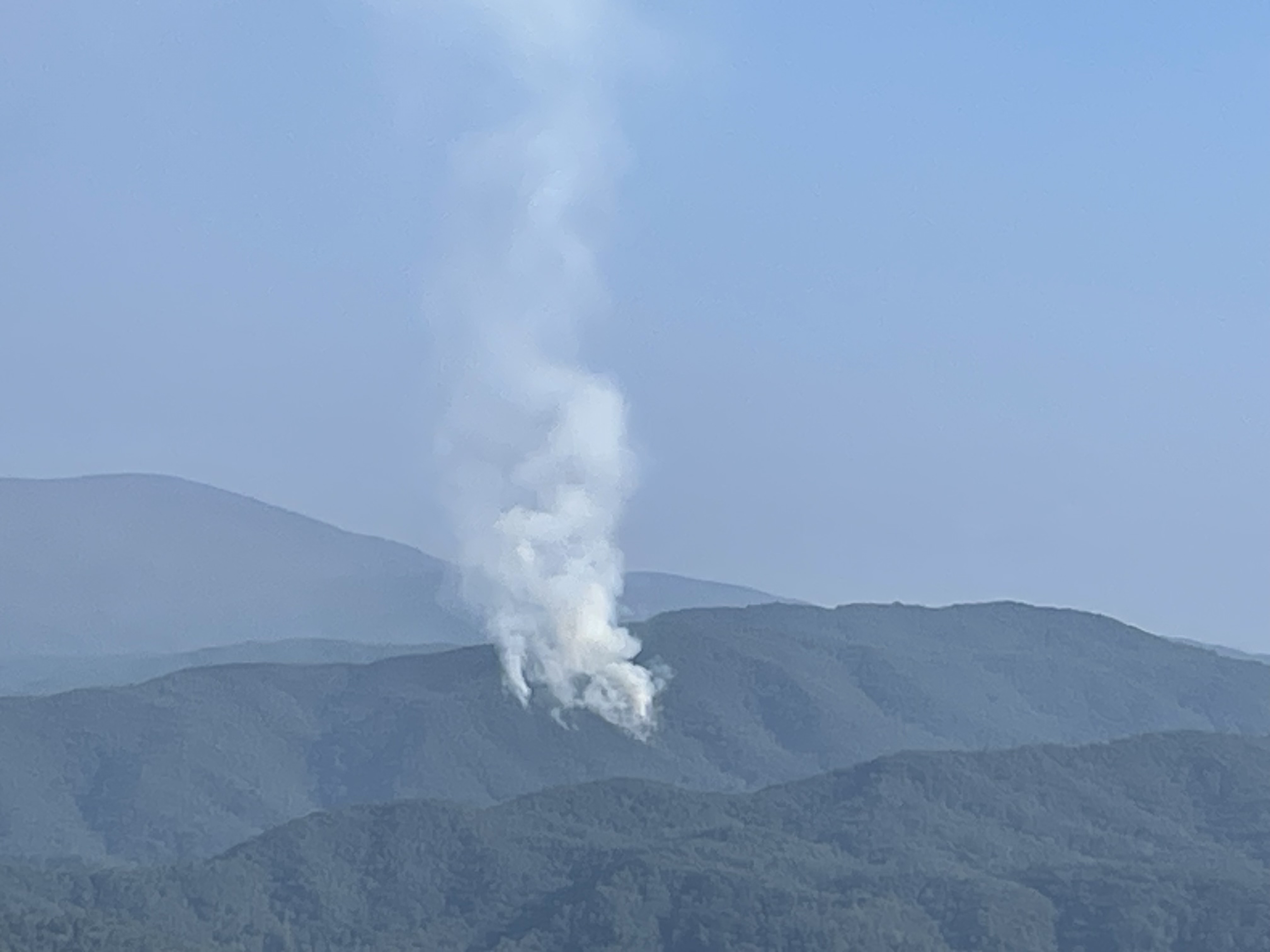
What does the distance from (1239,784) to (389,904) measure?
44.4 m

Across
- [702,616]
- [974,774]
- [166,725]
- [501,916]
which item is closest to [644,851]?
[501,916]

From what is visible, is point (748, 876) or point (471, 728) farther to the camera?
point (471, 728)

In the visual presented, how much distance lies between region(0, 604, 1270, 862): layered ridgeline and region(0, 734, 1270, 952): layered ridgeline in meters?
31.0

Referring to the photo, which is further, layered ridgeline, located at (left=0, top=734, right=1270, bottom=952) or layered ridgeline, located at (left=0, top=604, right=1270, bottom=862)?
layered ridgeline, located at (left=0, top=604, right=1270, bottom=862)

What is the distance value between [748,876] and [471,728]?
60.3 metres

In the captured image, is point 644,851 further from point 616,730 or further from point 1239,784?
point 616,730

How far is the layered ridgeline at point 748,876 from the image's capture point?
8869 centimetres

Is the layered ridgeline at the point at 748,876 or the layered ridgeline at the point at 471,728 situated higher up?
the layered ridgeline at the point at 471,728

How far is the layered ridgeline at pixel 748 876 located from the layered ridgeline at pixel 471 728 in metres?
31.0

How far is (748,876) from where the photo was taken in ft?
305

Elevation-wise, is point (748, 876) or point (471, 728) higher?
point (471, 728)

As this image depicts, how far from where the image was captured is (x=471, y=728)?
5965 inches

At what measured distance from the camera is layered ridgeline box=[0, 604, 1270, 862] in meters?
142

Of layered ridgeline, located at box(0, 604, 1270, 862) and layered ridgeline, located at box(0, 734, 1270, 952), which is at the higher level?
layered ridgeline, located at box(0, 604, 1270, 862)
